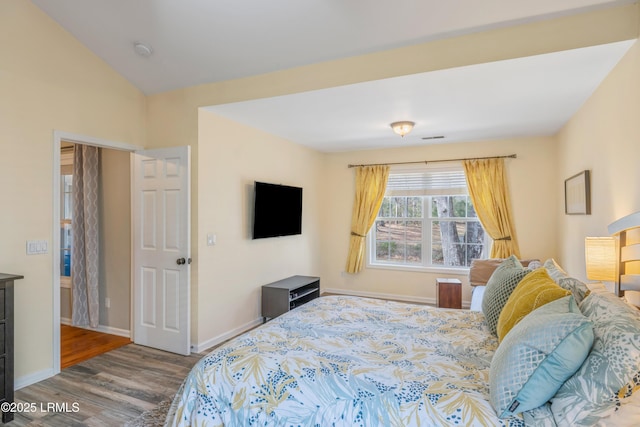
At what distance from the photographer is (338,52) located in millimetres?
2770

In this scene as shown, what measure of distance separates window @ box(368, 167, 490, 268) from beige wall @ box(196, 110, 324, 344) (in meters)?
1.61

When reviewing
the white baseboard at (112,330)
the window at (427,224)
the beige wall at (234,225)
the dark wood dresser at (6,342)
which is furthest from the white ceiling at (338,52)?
the white baseboard at (112,330)

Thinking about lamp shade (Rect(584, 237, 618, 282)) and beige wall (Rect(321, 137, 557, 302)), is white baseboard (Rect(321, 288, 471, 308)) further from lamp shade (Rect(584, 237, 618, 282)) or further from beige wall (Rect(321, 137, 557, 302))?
lamp shade (Rect(584, 237, 618, 282))

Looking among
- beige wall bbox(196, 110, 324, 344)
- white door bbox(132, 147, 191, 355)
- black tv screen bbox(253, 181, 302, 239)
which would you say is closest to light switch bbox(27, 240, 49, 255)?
white door bbox(132, 147, 191, 355)

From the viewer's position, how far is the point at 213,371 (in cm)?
168

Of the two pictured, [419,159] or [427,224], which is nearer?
[419,159]

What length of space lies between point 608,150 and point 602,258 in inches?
37.8

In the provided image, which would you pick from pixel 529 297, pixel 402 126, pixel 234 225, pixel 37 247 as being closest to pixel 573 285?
pixel 529 297

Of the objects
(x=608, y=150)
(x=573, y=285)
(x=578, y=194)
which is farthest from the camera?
(x=578, y=194)

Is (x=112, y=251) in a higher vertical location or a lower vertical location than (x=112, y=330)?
higher

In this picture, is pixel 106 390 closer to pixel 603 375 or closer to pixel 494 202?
pixel 603 375

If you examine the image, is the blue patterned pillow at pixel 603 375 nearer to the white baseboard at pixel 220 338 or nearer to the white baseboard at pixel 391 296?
the white baseboard at pixel 220 338

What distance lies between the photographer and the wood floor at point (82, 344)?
3.26m

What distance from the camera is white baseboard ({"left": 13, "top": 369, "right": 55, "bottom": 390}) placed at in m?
2.66
